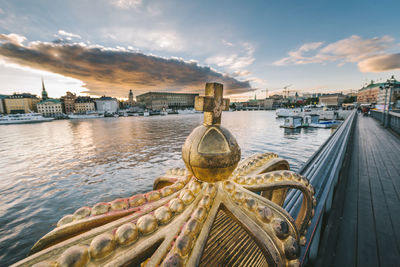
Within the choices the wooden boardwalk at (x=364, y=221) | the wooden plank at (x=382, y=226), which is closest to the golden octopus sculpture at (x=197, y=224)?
the wooden boardwalk at (x=364, y=221)

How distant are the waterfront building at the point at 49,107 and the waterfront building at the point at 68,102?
10911mm

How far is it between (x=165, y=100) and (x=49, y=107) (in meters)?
77.3

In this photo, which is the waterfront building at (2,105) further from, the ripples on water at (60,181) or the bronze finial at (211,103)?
the bronze finial at (211,103)

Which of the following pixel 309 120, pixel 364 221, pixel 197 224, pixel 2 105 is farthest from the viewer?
pixel 2 105

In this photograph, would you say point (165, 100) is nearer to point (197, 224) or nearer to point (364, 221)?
point (364, 221)

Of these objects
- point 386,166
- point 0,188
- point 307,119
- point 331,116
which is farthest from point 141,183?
point 331,116

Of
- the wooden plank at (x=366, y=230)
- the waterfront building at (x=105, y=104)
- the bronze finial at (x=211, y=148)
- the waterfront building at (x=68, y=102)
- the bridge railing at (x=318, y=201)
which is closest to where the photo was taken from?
the bronze finial at (x=211, y=148)

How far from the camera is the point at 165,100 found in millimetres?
138750

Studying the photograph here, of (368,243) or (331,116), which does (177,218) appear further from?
(331,116)

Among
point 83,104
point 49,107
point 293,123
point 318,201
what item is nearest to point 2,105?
point 49,107

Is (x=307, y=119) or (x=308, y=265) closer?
(x=308, y=265)

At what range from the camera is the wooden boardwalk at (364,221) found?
1.94m

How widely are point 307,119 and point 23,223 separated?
124ft

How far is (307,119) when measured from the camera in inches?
1246
